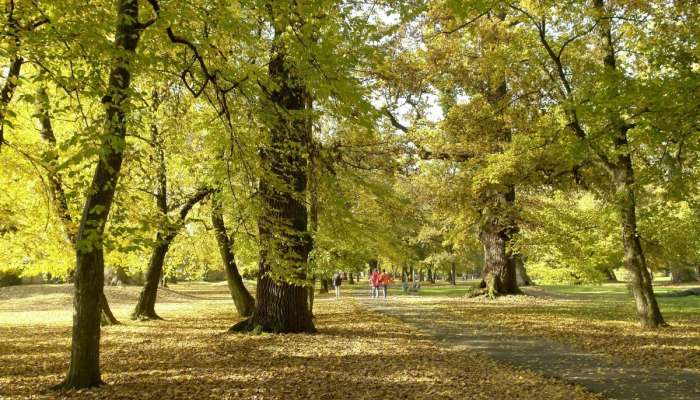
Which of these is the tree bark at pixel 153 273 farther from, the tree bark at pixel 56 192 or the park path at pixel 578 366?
the park path at pixel 578 366

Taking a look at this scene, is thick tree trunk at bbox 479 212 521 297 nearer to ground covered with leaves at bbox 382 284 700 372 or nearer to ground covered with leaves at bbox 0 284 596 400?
ground covered with leaves at bbox 382 284 700 372

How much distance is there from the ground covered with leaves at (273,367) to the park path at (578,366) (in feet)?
1.50

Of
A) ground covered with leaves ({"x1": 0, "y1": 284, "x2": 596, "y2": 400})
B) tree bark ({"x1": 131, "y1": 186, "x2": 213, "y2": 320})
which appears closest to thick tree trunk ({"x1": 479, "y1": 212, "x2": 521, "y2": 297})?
ground covered with leaves ({"x1": 0, "y1": 284, "x2": 596, "y2": 400})

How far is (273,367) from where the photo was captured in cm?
874

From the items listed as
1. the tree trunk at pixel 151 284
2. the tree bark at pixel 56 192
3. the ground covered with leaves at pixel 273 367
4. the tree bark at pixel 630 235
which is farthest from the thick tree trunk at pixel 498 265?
the tree bark at pixel 56 192

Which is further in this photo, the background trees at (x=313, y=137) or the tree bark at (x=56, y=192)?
the tree bark at (x=56, y=192)

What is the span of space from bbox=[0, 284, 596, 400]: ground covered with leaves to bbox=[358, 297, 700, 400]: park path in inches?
18.0

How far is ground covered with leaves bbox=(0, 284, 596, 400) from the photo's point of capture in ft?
23.2

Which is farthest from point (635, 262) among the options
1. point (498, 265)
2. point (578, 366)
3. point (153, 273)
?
point (153, 273)

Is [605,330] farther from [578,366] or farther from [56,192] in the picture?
[56,192]

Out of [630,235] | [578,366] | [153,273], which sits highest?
[630,235]

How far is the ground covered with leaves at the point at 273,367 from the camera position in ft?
23.2

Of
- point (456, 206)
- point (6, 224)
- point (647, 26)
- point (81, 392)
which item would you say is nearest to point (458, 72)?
point (456, 206)

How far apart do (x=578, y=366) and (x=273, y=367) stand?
499 centimetres
